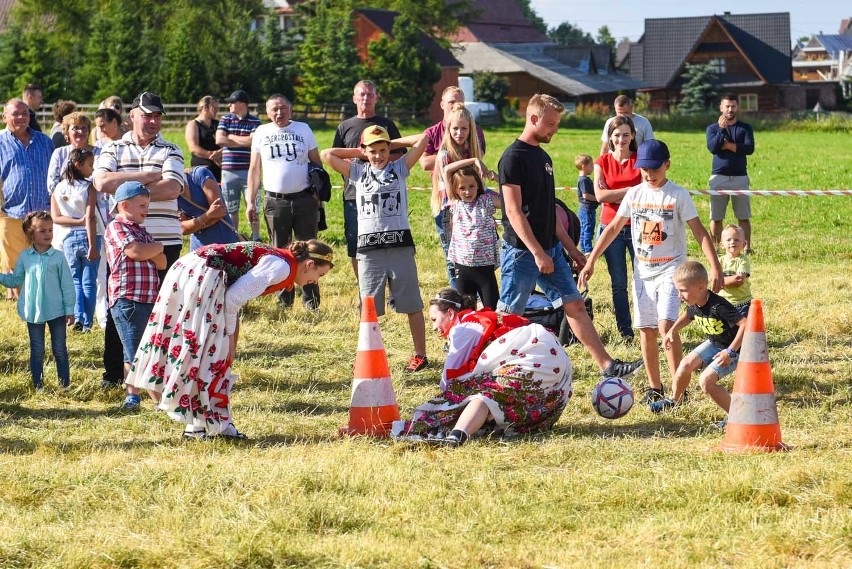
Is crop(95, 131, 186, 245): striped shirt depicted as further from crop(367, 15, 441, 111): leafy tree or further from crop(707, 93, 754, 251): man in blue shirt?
crop(367, 15, 441, 111): leafy tree

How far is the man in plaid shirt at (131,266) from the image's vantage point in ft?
26.9

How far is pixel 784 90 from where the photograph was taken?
298 feet

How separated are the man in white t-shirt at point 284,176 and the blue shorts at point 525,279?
366cm

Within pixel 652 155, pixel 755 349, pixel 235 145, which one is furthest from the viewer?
pixel 235 145

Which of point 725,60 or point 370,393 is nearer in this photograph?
point 370,393

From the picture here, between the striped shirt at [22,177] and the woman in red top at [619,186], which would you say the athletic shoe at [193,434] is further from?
the striped shirt at [22,177]

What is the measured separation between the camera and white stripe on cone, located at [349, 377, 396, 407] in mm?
7395

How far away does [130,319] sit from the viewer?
8.34 m

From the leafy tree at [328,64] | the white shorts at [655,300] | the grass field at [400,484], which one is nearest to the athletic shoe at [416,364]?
the grass field at [400,484]

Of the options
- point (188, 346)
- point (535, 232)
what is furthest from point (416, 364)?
point (188, 346)

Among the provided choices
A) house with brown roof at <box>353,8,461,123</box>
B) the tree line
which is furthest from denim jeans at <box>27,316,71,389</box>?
house with brown roof at <box>353,8,461,123</box>

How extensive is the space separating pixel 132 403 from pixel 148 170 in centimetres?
187

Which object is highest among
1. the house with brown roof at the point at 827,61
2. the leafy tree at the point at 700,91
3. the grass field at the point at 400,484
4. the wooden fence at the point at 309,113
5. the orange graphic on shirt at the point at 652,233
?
the house with brown roof at the point at 827,61

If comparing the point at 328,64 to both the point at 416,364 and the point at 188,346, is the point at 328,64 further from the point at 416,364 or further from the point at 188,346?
the point at 188,346
